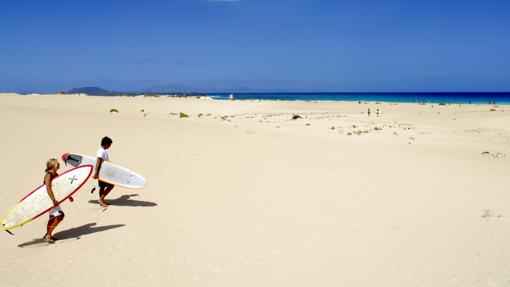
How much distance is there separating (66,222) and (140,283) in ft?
13.8

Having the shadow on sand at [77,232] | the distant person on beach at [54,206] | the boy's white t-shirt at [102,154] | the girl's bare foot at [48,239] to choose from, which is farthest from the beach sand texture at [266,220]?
the boy's white t-shirt at [102,154]

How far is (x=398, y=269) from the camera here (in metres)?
7.44

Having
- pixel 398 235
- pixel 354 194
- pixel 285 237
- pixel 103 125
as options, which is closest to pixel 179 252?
pixel 285 237

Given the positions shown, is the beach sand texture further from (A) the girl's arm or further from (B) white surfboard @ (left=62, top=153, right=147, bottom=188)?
(A) the girl's arm

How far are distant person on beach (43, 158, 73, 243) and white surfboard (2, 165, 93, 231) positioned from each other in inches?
5.9

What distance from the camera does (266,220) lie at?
407 inches

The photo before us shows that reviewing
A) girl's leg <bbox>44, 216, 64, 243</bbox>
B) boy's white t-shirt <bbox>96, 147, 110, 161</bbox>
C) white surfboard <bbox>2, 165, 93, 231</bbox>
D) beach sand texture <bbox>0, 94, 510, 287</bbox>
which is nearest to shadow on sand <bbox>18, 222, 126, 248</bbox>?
beach sand texture <bbox>0, 94, 510, 287</bbox>

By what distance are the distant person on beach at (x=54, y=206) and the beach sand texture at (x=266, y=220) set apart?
1.07ft

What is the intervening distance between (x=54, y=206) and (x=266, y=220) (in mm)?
4887

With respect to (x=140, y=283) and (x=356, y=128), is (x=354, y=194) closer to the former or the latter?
(x=140, y=283)

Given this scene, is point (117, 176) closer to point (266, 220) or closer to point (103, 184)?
point (103, 184)

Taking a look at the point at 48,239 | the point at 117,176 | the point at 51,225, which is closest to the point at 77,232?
the point at 48,239

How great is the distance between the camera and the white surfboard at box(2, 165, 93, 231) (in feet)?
27.7

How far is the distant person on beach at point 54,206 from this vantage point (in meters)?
8.09
